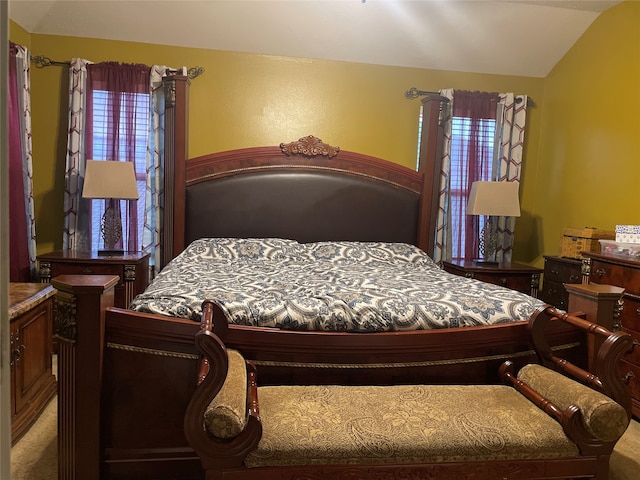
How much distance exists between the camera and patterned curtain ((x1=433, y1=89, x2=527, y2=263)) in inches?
157

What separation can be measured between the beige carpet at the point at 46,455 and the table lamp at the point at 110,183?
143cm

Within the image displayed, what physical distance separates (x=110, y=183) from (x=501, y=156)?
10.1 ft

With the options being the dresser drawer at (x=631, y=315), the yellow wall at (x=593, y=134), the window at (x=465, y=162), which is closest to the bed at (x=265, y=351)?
the dresser drawer at (x=631, y=315)

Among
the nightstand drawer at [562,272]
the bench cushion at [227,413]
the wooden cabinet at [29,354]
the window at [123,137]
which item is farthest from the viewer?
the window at [123,137]

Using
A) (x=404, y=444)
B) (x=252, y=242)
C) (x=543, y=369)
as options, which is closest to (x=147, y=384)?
(x=404, y=444)

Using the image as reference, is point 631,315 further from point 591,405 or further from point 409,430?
point 409,430

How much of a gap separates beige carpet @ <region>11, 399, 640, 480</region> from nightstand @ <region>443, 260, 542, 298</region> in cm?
134

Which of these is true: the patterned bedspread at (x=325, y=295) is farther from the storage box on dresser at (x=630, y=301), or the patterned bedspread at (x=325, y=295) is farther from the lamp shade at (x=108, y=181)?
the storage box on dresser at (x=630, y=301)

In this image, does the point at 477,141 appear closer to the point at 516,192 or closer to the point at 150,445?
the point at 516,192

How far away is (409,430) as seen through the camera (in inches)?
57.4

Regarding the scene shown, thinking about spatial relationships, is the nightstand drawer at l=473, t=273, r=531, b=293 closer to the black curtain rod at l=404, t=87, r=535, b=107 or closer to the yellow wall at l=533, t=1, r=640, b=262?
the yellow wall at l=533, t=1, r=640, b=262

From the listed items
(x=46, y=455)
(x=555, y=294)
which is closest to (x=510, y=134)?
(x=555, y=294)

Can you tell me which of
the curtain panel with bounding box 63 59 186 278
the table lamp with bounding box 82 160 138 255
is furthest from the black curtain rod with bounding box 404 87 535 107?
the table lamp with bounding box 82 160 138 255

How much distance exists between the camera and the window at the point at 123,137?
3.63m
